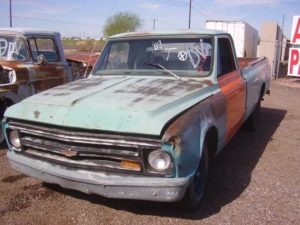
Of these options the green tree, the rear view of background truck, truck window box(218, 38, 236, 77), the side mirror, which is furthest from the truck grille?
the green tree

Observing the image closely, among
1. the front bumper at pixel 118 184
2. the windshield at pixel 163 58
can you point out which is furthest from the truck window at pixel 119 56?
the front bumper at pixel 118 184

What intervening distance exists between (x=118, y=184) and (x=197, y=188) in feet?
3.22

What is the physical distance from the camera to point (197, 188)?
389 cm

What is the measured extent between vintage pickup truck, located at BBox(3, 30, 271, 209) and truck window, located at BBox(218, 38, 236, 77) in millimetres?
34

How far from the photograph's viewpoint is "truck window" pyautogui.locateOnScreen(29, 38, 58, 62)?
23.3ft

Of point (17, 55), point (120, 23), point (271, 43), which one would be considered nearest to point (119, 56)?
point (17, 55)

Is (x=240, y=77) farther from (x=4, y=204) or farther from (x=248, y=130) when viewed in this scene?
(x=4, y=204)

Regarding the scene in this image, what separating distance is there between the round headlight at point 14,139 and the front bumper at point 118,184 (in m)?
0.50

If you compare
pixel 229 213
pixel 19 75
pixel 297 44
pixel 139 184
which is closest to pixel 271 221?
pixel 229 213

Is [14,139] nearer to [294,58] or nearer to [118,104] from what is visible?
[118,104]

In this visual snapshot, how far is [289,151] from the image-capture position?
5.96m

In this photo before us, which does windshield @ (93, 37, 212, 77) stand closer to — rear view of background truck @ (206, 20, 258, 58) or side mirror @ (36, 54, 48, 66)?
side mirror @ (36, 54, 48, 66)

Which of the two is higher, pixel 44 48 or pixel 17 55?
pixel 44 48

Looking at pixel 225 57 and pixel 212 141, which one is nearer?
pixel 212 141
